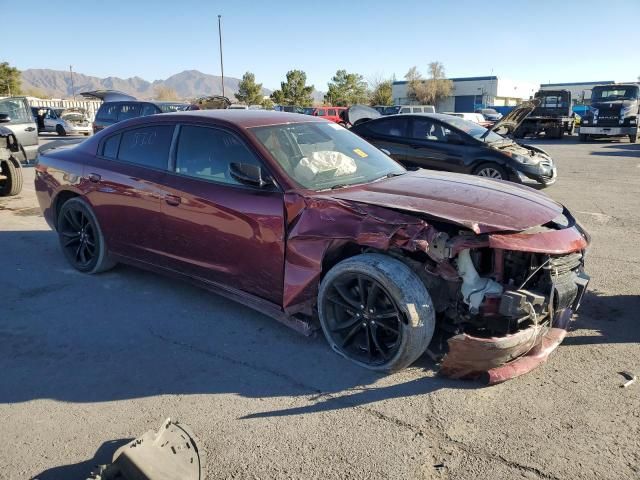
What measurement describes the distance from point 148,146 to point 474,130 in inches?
280

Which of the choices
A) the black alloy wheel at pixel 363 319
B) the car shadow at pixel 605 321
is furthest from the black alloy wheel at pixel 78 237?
the car shadow at pixel 605 321

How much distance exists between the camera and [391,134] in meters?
10.1

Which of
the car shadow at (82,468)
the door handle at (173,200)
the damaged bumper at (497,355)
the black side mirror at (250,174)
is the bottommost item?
the car shadow at (82,468)

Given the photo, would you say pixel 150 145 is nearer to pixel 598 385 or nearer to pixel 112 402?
pixel 112 402

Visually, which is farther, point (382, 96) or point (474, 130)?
point (382, 96)

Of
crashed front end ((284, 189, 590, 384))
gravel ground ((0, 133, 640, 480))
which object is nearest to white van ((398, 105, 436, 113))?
gravel ground ((0, 133, 640, 480))

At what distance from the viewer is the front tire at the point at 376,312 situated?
3074 mm

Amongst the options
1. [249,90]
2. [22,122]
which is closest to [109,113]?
[22,122]

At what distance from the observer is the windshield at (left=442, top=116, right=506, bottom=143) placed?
9.64m

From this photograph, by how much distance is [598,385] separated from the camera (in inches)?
123

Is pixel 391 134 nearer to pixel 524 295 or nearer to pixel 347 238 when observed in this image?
pixel 347 238

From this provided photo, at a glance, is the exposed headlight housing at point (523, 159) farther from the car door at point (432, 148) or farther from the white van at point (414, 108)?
the white van at point (414, 108)

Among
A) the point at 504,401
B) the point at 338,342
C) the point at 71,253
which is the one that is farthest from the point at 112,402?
the point at 71,253

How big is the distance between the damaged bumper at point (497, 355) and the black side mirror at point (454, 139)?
22.2 feet
